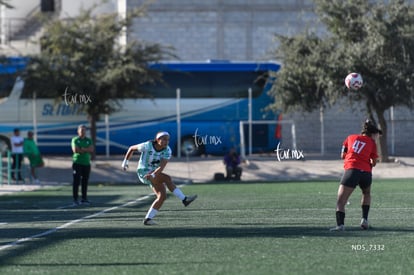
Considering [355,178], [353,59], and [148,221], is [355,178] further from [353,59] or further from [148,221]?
[353,59]

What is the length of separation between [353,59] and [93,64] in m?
10.8

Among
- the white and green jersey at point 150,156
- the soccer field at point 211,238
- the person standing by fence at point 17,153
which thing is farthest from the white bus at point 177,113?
the white and green jersey at point 150,156

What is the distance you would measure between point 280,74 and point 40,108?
1066cm

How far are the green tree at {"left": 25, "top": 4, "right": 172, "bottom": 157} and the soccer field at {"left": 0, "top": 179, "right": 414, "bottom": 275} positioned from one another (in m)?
16.4

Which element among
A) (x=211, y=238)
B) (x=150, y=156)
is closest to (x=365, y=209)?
(x=211, y=238)

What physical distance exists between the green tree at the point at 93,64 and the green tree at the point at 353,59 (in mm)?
5953

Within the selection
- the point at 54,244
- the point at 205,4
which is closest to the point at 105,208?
the point at 54,244

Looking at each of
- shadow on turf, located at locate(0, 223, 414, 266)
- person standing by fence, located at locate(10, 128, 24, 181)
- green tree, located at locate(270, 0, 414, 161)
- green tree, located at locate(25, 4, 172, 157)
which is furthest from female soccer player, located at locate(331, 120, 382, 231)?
green tree, located at locate(25, 4, 172, 157)

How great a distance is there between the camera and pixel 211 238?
48.0 ft

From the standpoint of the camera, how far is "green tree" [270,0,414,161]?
3988cm

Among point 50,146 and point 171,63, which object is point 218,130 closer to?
point 171,63

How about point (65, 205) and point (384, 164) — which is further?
point (384, 164)

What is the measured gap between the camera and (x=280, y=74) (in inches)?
1654

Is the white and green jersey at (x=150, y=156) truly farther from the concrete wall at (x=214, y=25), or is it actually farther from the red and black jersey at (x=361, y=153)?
the concrete wall at (x=214, y=25)
